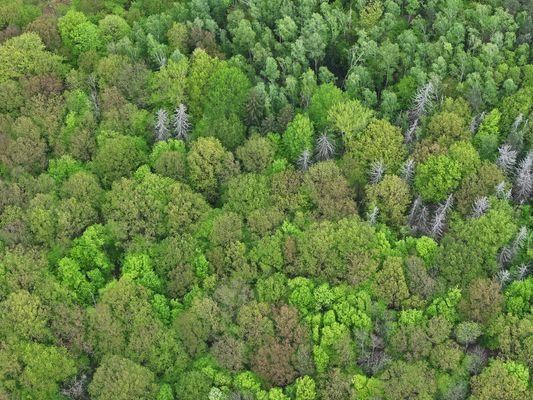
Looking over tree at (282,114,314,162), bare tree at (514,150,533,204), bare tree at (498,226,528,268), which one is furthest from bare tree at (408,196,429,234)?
tree at (282,114,314,162)

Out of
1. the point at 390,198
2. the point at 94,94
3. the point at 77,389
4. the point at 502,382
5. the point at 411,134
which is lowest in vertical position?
the point at 77,389

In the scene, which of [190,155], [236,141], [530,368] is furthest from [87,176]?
[530,368]

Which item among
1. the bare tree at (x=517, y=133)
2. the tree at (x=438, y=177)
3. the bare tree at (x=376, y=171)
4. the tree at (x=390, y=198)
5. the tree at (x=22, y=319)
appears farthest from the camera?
the bare tree at (x=517, y=133)

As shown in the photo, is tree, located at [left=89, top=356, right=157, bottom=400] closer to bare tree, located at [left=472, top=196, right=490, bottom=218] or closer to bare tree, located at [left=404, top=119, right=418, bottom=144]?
bare tree, located at [left=472, top=196, right=490, bottom=218]

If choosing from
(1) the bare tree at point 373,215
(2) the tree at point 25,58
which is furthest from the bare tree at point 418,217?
(2) the tree at point 25,58

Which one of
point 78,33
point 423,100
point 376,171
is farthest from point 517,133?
point 78,33

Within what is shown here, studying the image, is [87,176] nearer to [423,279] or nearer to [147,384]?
[147,384]

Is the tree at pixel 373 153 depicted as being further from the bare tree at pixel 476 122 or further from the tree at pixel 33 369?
the tree at pixel 33 369

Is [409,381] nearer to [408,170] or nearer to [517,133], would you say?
[408,170]
